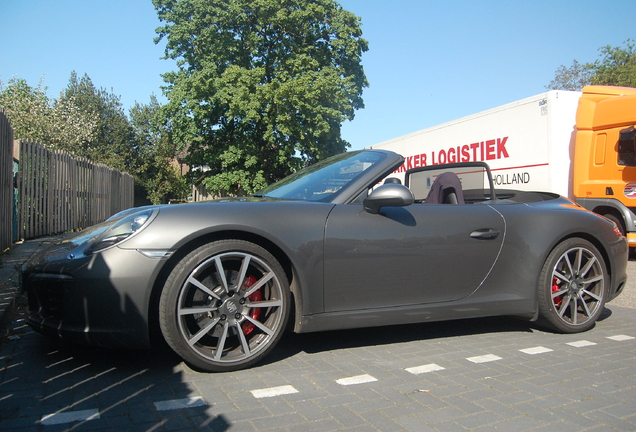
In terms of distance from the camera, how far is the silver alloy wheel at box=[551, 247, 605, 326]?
427 cm

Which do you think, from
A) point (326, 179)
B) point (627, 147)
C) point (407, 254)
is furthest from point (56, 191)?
point (627, 147)

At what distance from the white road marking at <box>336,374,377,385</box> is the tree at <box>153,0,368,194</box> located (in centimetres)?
2446

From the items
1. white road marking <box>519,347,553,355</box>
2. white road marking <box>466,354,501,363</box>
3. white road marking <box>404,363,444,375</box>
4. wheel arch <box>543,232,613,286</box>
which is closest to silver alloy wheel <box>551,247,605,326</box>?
wheel arch <box>543,232,613,286</box>

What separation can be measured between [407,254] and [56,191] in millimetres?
11295

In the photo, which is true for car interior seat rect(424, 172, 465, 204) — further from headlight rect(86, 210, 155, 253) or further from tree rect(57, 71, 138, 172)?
tree rect(57, 71, 138, 172)

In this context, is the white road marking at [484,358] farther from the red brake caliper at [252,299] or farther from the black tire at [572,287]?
the red brake caliper at [252,299]

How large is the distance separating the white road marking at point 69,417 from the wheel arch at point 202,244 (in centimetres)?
65

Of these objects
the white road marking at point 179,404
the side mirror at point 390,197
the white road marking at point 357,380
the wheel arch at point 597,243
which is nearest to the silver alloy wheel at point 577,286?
the wheel arch at point 597,243

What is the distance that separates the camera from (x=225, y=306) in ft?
10.4

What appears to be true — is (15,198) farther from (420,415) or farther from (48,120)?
(48,120)

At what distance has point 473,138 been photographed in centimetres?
1306

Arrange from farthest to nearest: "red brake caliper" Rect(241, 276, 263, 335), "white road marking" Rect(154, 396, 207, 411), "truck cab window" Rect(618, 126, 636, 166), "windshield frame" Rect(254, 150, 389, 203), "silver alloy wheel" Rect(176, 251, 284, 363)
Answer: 1. "truck cab window" Rect(618, 126, 636, 166)
2. "windshield frame" Rect(254, 150, 389, 203)
3. "red brake caliper" Rect(241, 276, 263, 335)
4. "silver alloy wheel" Rect(176, 251, 284, 363)
5. "white road marking" Rect(154, 396, 207, 411)

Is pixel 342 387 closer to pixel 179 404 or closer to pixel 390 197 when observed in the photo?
pixel 179 404

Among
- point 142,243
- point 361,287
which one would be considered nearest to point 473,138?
point 361,287
